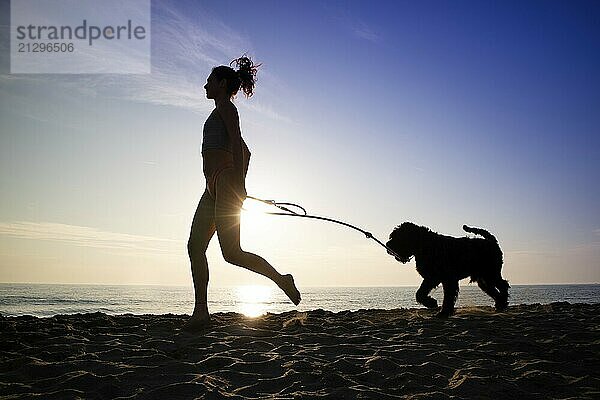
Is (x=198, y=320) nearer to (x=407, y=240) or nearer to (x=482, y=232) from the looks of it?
(x=407, y=240)

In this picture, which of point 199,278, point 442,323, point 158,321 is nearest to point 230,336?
point 199,278

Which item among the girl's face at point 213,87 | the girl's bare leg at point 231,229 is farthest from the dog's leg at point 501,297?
the girl's face at point 213,87

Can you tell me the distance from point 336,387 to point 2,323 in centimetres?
413

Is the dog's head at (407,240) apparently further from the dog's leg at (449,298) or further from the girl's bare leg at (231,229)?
the girl's bare leg at (231,229)

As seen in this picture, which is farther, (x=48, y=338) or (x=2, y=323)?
(x=2, y=323)

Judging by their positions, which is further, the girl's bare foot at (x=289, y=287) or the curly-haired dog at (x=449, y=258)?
the curly-haired dog at (x=449, y=258)

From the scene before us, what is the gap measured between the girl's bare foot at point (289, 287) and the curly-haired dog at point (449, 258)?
2405mm

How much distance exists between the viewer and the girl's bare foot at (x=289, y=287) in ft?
15.1

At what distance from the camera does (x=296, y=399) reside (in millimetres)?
2662

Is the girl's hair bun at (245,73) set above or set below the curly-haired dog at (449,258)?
above

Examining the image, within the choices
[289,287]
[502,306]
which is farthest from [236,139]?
[502,306]

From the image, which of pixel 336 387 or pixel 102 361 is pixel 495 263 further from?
pixel 102 361

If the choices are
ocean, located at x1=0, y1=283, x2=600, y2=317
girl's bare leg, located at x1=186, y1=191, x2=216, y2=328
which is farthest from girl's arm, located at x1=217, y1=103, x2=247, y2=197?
ocean, located at x1=0, y1=283, x2=600, y2=317

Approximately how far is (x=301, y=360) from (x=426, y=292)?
3.74m
